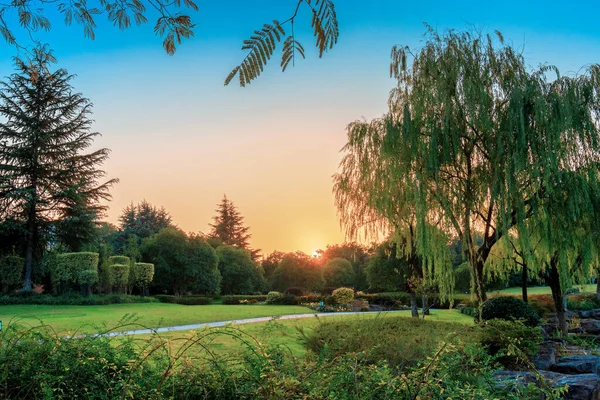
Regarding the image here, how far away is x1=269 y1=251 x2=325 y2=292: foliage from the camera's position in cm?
4069

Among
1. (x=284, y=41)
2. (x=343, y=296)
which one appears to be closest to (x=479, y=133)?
(x=284, y=41)

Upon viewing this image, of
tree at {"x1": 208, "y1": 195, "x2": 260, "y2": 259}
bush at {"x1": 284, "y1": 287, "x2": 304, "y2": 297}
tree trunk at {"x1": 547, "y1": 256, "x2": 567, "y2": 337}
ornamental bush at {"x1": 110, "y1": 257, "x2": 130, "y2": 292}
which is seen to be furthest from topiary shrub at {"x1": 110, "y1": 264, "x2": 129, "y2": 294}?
tree at {"x1": 208, "y1": 195, "x2": 260, "y2": 259}

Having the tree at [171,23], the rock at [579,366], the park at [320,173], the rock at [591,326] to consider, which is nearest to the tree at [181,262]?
the park at [320,173]

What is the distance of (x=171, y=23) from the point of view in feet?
8.34

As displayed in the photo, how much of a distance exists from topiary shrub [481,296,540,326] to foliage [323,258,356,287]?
33.3 meters

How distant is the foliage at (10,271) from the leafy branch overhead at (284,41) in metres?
31.2

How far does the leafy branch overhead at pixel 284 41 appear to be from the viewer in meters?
1.53

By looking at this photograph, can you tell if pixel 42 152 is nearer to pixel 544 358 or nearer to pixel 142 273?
pixel 142 273

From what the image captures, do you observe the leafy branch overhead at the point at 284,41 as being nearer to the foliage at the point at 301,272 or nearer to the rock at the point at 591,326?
the rock at the point at 591,326

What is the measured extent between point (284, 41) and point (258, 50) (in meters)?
0.11

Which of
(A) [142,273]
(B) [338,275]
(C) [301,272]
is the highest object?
(A) [142,273]

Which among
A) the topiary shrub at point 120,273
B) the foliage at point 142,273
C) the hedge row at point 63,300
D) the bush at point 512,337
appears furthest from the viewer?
the foliage at point 142,273

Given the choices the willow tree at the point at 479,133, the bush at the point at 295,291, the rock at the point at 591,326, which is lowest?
the bush at the point at 295,291

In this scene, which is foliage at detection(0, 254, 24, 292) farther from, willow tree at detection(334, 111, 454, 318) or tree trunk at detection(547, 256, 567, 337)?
tree trunk at detection(547, 256, 567, 337)
